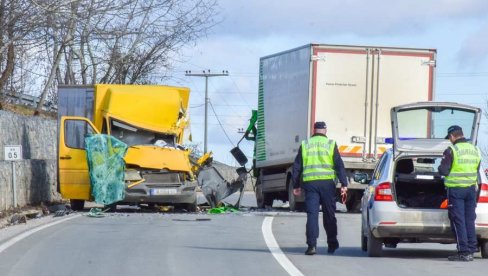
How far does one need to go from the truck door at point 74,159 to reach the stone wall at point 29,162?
1264 mm

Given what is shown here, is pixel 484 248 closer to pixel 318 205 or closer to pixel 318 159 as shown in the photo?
pixel 318 205

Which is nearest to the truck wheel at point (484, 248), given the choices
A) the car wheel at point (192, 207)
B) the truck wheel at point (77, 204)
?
the car wheel at point (192, 207)

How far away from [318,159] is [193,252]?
82.3 inches

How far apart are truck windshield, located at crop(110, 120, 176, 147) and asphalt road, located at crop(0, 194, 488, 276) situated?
4278 mm

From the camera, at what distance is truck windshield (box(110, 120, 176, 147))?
2672 centimetres

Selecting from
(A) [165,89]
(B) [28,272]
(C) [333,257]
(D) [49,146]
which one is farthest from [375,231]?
(D) [49,146]

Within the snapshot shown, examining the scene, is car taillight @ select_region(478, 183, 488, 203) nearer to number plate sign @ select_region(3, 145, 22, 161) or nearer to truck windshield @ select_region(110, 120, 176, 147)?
truck windshield @ select_region(110, 120, 176, 147)

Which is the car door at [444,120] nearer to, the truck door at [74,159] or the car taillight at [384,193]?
the car taillight at [384,193]

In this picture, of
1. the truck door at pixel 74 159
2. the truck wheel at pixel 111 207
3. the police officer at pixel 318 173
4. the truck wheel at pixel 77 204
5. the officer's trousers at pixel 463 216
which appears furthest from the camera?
the truck wheel at pixel 77 204

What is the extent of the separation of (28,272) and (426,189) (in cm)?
557

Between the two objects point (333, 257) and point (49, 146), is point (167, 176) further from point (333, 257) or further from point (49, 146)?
point (49, 146)

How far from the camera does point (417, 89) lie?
84.5 ft

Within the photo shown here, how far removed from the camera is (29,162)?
97.0 feet

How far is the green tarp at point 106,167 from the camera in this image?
1003 inches
